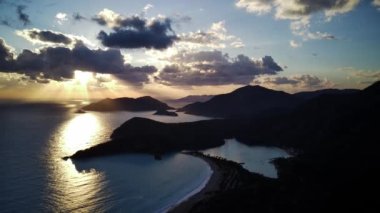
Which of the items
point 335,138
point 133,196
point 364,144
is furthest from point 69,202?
point 335,138

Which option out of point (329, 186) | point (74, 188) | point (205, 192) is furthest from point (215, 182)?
point (74, 188)

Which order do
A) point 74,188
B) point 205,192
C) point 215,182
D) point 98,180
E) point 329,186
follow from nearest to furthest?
point 329,186
point 74,188
point 205,192
point 98,180
point 215,182

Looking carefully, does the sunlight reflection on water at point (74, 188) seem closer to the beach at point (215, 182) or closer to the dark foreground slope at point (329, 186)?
the beach at point (215, 182)

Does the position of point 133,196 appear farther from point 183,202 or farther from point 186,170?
point 186,170

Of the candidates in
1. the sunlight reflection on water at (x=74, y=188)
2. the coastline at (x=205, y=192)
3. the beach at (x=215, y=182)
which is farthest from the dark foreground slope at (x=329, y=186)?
the sunlight reflection on water at (x=74, y=188)

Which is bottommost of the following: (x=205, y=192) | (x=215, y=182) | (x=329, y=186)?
(x=215, y=182)

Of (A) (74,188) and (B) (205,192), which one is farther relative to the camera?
(B) (205,192)

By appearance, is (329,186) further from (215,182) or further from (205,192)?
(215,182)

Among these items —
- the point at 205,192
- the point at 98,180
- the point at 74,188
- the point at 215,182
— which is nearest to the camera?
the point at 74,188
